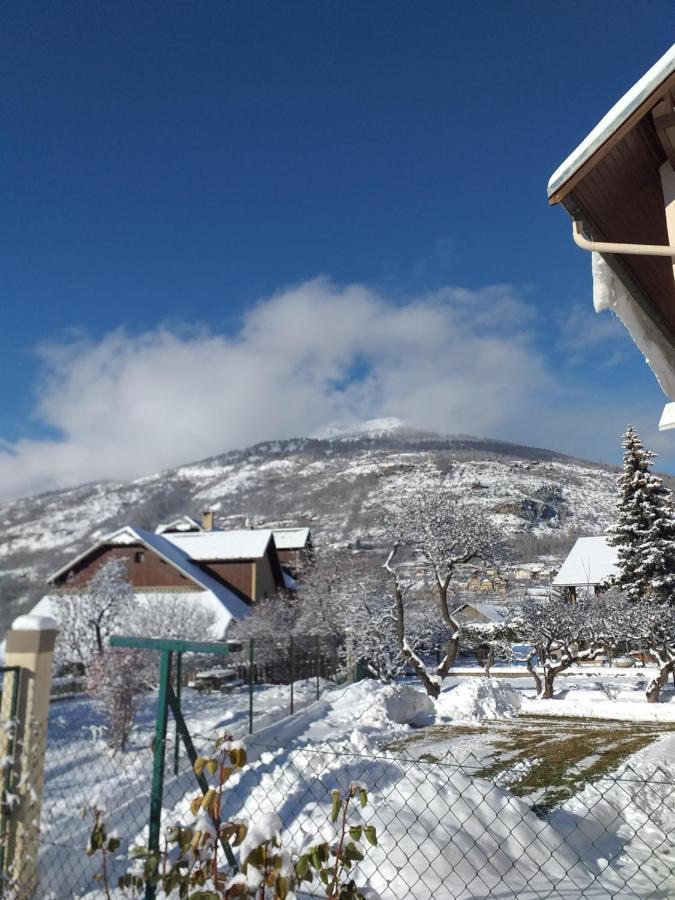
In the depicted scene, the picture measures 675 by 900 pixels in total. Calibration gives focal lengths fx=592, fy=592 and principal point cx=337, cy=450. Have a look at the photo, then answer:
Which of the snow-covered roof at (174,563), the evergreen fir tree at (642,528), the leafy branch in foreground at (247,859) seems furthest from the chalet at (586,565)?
the leafy branch in foreground at (247,859)

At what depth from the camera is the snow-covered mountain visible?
30984 mm

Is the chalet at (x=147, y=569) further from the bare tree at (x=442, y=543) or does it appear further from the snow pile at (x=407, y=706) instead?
the snow pile at (x=407, y=706)

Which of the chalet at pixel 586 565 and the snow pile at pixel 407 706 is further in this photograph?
the chalet at pixel 586 565

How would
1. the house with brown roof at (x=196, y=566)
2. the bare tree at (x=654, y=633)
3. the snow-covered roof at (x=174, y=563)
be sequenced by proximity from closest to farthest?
1. the bare tree at (x=654, y=633)
2. the house with brown roof at (x=196, y=566)
3. the snow-covered roof at (x=174, y=563)

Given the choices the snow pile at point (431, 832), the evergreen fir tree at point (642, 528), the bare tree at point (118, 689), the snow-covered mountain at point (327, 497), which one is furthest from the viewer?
the snow-covered mountain at point (327, 497)

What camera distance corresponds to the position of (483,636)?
23.8m

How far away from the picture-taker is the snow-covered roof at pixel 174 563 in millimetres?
27312

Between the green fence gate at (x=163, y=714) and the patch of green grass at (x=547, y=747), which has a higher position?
the green fence gate at (x=163, y=714)

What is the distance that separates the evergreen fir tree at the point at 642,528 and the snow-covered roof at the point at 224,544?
16650 mm

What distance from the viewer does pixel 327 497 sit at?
6284 centimetres

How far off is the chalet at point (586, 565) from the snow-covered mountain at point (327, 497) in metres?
1.67

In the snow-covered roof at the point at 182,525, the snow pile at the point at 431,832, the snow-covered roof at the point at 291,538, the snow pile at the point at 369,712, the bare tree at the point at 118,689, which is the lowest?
the snow pile at the point at 369,712

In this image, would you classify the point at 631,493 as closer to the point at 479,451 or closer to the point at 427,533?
the point at 427,533

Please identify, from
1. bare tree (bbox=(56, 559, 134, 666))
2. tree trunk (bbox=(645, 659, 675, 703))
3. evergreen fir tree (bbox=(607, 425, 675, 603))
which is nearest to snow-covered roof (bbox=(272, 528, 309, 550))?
bare tree (bbox=(56, 559, 134, 666))
